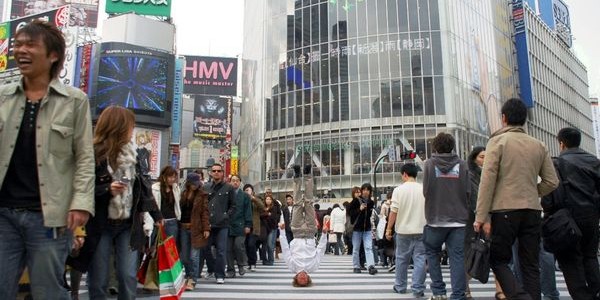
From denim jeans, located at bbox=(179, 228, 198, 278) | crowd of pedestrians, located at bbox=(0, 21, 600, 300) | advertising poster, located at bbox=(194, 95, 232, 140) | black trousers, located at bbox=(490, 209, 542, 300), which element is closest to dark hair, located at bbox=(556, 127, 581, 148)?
crowd of pedestrians, located at bbox=(0, 21, 600, 300)

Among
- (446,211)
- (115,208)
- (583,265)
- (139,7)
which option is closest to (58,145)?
(115,208)

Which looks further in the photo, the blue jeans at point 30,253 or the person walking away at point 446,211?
the person walking away at point 446,211

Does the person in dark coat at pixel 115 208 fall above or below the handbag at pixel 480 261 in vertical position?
above

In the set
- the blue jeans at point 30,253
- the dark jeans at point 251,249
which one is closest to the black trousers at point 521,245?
the blue jeans at point 30,253

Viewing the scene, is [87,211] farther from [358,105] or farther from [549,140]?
[549,140]

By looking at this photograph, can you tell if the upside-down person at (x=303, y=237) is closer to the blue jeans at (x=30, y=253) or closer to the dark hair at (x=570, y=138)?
the dark hair at (x=570, y=138)

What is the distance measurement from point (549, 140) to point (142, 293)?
242 feet

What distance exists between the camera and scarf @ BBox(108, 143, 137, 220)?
3.57 meters

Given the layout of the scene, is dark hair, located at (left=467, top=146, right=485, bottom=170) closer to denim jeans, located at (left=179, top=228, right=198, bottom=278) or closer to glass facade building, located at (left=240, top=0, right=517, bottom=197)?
denim jeans, located at (left=179, top=228, right=198, bottom=278)

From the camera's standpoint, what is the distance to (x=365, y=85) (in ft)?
131

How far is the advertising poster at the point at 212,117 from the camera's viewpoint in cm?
6869

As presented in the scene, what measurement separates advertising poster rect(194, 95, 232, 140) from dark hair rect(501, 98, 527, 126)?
65860 mm

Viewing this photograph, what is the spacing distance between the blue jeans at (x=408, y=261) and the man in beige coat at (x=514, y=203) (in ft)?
7.02

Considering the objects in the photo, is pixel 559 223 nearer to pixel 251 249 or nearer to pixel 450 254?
pixel 450 254
